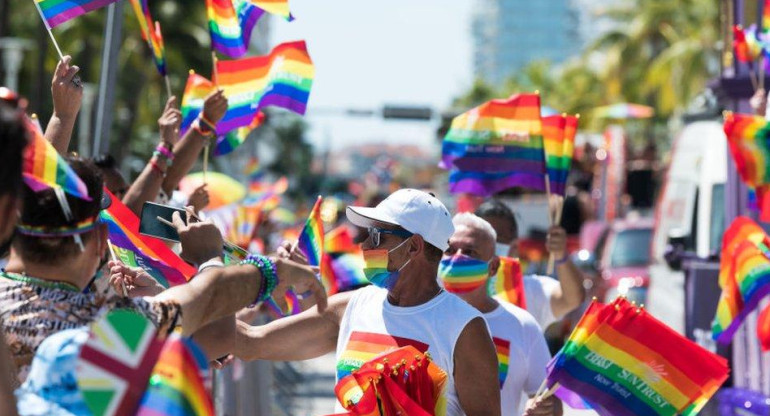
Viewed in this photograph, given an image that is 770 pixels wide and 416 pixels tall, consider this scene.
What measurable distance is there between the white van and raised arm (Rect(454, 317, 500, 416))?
6.11 m

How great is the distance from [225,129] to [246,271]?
317 centimetres

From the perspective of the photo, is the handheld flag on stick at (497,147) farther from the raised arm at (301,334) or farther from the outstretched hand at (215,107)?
the raised arm at (301,334)

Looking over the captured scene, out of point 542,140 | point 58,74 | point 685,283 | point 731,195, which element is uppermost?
point 58,74

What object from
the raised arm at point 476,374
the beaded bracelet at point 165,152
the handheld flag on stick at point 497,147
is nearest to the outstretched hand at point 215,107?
the beaded bracelet at point 165,152

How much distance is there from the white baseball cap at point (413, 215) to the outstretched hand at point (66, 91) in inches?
41.3

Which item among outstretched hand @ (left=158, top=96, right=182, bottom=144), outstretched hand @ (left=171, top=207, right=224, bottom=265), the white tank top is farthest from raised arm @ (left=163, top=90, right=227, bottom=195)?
outstretched hand @ (left=171, top=207, right=224, bottom=265)

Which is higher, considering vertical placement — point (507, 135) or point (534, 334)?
point (507, 135)

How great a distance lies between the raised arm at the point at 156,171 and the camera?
5570mm

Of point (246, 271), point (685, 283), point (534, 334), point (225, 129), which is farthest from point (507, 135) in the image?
point (246, 271)

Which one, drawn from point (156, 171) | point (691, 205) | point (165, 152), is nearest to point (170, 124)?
point (165, 152)

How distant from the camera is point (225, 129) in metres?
6.62

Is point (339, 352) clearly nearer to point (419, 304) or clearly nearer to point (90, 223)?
point (419, 304)

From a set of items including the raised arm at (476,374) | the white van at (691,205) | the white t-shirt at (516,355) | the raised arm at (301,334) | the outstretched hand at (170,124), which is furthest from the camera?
the white van at (691,205)

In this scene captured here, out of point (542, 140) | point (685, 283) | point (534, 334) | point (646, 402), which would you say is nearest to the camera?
point (646, 402)
